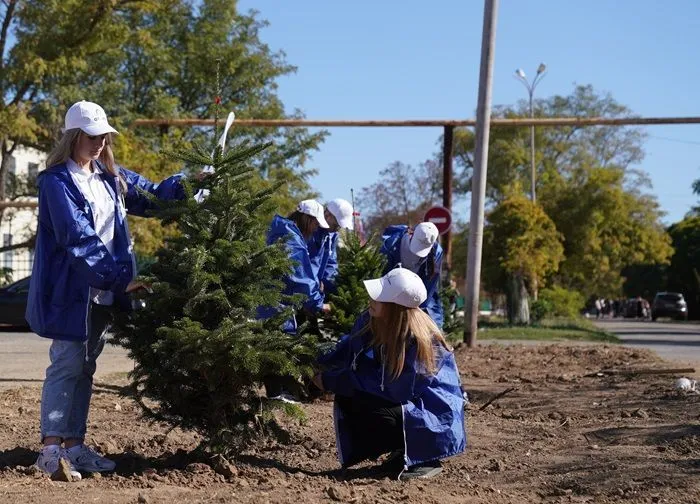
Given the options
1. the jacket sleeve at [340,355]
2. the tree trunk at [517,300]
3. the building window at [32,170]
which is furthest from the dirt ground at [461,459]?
the building window at [32,170]

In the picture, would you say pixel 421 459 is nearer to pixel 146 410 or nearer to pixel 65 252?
pixel 146 410

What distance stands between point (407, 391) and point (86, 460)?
1832 millimetres

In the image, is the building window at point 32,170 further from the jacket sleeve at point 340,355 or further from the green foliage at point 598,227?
the jacket sleeve at point 340,355

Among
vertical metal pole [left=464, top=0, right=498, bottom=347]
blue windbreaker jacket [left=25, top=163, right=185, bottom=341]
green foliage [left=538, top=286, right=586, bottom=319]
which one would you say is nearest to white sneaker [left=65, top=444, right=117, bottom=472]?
blue windbreaker jacket [left=25, top=163, right=185, bottom=341]

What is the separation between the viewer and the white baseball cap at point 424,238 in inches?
333

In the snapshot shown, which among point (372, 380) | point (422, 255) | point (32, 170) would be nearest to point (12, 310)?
point (32, 170)

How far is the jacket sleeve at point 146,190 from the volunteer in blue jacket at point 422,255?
2762mm

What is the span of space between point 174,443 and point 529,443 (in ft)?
7.93

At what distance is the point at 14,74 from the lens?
2423 cm

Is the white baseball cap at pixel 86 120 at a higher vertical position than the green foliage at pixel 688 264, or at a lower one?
lower

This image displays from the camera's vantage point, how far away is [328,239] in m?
8.66

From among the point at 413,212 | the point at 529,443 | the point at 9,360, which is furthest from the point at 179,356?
the point at 413,212

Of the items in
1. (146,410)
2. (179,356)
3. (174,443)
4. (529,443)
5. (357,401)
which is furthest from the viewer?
(529,443)

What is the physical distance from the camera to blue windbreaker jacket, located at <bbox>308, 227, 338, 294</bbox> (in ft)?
27.6
